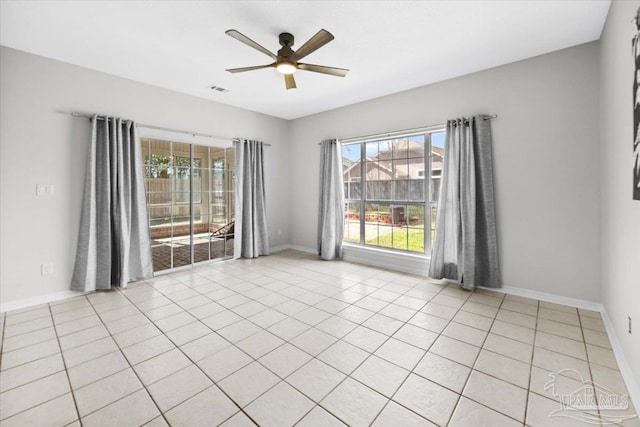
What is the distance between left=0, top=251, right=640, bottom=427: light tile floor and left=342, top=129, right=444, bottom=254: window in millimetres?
1301

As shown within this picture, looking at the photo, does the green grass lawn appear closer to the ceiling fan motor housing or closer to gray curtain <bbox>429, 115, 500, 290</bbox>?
gray curtain <bbox>429, 115, 500, 290</bbox>

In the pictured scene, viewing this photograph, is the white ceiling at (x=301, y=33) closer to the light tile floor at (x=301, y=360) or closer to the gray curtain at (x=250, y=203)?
the gray curtain at (x=250, y=203)

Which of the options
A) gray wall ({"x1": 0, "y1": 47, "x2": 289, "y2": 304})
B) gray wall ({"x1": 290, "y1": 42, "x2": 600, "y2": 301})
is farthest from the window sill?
gray wall ({"x1": 0, "y1": 47, "x2": 289, "y2": 304})

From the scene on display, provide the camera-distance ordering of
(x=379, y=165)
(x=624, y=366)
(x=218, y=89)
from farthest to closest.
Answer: (x=379, y=165) → (x=218, y=89) → (x=624, y=366)

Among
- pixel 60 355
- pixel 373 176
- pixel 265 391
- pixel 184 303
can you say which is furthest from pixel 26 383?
pixel 373 176

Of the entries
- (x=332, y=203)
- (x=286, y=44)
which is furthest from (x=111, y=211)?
(x=332, y=203)

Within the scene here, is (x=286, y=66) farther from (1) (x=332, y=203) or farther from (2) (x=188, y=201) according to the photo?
(2) (x=188, y=201)

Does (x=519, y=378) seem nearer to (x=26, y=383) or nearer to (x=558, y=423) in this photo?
(x=558, y=423)

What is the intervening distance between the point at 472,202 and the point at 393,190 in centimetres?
135

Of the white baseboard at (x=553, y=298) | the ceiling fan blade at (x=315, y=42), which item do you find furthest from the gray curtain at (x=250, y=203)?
the white baseboard at (x=553, y=298)

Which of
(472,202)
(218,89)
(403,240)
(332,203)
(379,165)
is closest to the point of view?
(472,202)

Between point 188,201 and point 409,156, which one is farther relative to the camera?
point 188,201

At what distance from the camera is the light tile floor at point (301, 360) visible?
160 centimetres

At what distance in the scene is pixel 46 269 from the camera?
3205mm
